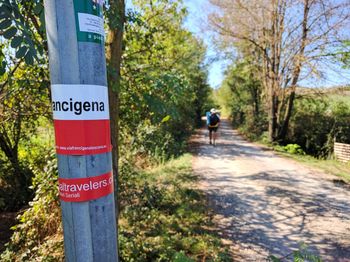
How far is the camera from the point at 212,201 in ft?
20.9

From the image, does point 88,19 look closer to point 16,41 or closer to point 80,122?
point 80,122

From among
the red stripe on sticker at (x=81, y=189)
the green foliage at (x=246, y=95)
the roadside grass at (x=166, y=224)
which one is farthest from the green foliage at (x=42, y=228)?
the green foliage at (x=246, y=95)

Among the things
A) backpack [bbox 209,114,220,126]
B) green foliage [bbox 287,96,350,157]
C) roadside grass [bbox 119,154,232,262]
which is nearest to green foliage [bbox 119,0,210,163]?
roadside grass [bbox 119,154,232,262]

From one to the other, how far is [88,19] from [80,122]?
0.45 meters

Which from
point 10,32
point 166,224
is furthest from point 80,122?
point 166,224

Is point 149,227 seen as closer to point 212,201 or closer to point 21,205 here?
point 212,201

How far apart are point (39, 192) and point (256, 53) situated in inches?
633

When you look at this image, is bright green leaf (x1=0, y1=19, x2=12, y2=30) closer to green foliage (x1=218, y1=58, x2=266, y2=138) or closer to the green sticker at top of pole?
the green sticker at top of pole

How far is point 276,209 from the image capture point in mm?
5820

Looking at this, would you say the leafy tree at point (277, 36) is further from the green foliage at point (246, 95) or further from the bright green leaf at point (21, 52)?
the bright green leaf at point (21, 52)

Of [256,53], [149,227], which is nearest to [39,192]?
[149,227]

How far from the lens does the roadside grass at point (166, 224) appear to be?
411 cm

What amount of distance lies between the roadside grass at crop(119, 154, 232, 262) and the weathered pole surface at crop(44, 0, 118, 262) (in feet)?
7.51

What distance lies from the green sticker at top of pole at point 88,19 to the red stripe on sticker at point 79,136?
14.2 inches
